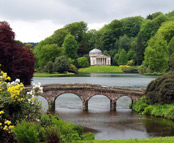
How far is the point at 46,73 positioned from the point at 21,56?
2665 inches

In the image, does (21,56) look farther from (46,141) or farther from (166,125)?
(46,141)

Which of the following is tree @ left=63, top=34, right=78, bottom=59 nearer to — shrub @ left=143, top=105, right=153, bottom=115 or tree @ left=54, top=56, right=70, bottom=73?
tree @ left=54, top=56, right=70, bottom=73

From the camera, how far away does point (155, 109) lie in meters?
31.8

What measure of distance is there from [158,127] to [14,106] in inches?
636

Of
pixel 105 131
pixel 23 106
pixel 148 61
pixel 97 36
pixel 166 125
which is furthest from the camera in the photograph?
pixel 97 36

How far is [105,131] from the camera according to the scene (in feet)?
83.3

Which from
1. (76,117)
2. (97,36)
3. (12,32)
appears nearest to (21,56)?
(12,32)

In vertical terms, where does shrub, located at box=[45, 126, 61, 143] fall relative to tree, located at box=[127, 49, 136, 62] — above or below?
below

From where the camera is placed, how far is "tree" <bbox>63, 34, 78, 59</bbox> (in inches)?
4847

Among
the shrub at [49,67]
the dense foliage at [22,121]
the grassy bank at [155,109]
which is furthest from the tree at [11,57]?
the shrub at [49,67]

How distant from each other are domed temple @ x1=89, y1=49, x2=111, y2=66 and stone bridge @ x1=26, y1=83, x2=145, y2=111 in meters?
103

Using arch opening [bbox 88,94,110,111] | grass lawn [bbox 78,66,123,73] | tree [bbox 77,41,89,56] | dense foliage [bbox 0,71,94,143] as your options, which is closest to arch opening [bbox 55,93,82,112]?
arch opening [bbox 88,94,110,111]

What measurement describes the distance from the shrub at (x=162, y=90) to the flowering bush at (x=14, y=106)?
1955cm

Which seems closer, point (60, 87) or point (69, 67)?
point (60, 87)
